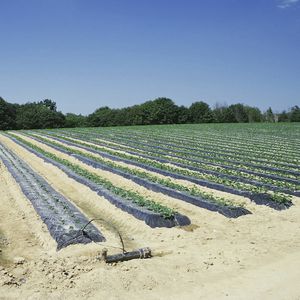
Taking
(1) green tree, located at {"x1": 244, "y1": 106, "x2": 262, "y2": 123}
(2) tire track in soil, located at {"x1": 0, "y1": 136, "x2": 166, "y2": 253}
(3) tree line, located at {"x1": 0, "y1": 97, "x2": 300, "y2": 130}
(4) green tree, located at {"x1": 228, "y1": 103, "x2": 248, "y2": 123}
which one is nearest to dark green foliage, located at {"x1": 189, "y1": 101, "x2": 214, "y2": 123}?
(3) tree line, located at {"x1": 0, "y1": 97, "x2": 300, "y2": 130}

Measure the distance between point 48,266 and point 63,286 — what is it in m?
0.75

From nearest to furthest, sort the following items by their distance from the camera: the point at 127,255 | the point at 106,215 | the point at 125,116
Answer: the point at 127,255
the point at 106,215
the point at 125,116

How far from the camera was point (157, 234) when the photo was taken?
28.0 feet

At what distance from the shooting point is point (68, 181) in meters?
14.6

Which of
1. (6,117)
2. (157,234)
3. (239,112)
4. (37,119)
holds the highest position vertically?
(239,112)

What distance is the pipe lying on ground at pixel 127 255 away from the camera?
6.86 meters

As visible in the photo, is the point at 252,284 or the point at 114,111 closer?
the point at 252,284

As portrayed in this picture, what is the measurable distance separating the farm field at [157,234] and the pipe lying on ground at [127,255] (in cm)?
13

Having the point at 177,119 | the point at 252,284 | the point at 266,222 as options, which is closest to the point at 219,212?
the point at 266,222

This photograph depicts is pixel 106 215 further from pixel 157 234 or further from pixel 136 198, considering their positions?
pixel 157 234

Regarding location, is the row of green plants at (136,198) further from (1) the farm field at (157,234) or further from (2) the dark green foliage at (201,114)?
(2) the dark green foliage at (201,114)

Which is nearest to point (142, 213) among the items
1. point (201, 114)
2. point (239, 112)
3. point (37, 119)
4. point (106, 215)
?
point (106, 215)

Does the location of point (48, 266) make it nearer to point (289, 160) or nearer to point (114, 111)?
point (289, 160)

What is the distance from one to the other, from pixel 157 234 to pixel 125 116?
77230 millimetres
